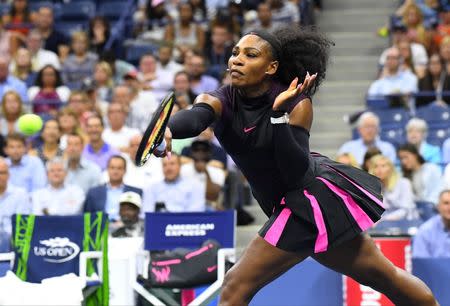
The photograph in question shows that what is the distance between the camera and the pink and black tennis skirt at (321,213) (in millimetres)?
4934

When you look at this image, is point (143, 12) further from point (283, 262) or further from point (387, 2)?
point (283, 262)

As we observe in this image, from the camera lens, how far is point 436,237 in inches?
319

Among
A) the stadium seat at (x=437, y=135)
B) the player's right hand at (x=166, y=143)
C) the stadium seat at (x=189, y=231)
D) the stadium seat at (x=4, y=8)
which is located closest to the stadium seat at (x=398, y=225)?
the stadium seat at (x=189, y=231)

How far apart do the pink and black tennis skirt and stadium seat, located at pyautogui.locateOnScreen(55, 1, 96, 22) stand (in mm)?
9384

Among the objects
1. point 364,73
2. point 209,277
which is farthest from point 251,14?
point 209,277

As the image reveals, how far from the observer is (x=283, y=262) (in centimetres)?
497

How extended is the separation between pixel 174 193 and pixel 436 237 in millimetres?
2311

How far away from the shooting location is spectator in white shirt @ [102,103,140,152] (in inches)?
410

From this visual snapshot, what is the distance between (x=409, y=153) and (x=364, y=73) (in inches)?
130

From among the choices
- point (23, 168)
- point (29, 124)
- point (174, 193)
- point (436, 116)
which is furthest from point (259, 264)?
point (436, 116)

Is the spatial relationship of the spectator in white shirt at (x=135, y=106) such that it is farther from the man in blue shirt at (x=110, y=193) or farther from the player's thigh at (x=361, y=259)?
the player's thigh at (x=361, y=259)

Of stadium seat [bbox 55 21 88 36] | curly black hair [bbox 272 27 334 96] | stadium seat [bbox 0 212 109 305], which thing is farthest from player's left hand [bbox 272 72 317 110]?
stadium seat [bbox 55 21 88 36]

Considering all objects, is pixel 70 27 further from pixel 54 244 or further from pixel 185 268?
pixel 185 268

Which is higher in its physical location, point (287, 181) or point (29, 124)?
point (29, 124)
